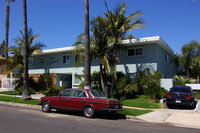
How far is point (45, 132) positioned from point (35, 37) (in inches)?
756

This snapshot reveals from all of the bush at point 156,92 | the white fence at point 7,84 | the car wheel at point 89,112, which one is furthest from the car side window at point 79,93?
the white fence at point 7,84

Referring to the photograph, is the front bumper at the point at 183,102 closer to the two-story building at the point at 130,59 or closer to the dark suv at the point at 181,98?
the dark suv at the point at 181,98

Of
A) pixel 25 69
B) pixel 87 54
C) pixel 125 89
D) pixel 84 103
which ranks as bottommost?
pixel 84 103

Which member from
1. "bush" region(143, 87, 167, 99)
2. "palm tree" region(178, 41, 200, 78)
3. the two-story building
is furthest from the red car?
"palm tree" region(178, 41, 200, 78)

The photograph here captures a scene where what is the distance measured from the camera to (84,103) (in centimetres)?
995

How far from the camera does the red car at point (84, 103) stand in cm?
→ 955

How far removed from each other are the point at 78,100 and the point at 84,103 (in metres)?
0.40

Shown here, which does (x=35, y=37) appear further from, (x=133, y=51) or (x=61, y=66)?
(x=133, y=51)

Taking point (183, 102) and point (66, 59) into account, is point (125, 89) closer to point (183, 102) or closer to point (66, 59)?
point (183, 102)

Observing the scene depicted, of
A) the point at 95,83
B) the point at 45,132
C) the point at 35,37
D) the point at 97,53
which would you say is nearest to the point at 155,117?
the point at 45,132

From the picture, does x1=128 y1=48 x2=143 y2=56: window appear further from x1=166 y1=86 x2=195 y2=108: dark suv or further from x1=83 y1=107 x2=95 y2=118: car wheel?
x1=83 y1=107 x2=95 y2=118: car wheel

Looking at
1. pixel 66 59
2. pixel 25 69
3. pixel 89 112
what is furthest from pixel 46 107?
pixel 66 59

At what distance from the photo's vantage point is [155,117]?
10.6 m

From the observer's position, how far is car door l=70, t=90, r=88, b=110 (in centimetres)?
1003
